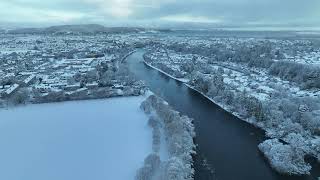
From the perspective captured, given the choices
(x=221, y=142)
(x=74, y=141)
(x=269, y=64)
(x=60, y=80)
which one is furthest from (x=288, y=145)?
(x=269, y=64)

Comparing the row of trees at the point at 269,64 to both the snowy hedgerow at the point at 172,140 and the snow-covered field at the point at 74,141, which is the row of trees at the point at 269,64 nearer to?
the snowy hedgerow at the point at 172,140

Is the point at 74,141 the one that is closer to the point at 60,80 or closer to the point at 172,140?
the point at 172,140

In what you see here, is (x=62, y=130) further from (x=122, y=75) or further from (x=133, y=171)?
(x=122, y=75)

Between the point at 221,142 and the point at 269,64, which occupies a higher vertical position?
the point at 269,64

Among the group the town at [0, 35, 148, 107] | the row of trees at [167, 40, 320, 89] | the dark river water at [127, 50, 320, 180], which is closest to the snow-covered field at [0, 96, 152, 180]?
the town at [0, 35, 148, 107]

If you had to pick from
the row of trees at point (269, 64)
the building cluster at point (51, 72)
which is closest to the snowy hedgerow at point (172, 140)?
the building cluster at point (51, 72)

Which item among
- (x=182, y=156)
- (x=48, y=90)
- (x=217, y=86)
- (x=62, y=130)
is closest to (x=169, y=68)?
(x=217, y=86)

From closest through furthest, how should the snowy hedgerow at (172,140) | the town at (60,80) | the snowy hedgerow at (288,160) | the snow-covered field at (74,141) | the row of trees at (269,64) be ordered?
the snowy hedgerow at (172,140)
the snow-covered field at (74,141)
the snowy hedgerow at (288,160)
the town at (60,80)
the row of trees at (269,64)
